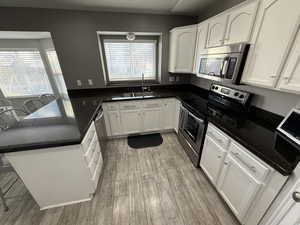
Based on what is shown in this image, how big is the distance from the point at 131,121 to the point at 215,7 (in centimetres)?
255

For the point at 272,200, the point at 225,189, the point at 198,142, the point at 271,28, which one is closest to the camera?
the point at 272,200

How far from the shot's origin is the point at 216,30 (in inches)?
70.4

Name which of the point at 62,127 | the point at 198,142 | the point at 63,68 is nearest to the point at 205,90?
the point at 198,142

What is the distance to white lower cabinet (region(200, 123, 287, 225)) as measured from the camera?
957 mm

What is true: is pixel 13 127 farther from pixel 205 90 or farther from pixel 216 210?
pixel 205 90

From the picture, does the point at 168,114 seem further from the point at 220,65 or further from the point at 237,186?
the point at 237,186

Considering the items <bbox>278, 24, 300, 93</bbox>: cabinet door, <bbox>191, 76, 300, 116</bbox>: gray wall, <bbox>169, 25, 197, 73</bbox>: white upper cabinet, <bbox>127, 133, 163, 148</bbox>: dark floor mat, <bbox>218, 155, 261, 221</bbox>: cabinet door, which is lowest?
<bbox>127, 133, 163, 148</bbox>: dark floor mat

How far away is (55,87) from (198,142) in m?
3.61

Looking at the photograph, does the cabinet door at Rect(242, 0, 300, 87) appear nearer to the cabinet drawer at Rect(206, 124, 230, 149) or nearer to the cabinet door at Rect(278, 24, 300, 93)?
the cabinet door at Rect(278, 24, 300, 93)

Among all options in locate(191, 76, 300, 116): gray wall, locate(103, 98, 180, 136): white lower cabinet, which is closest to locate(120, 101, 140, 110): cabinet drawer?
locate(103, 98, 180, 136): white lower cabinet

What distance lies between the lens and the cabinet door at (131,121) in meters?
2.54

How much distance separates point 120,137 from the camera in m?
2.79

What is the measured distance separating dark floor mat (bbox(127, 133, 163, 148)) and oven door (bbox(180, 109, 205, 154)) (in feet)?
2.09

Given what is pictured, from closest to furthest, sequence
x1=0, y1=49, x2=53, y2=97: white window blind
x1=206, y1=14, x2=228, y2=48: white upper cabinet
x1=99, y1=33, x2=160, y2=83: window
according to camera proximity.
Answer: x1=206, y1=14, x2=228, y2=48: white upper cabinet < x1=99, y1=33, x2=160, y2=83: window < x1=0, y1=49, x2=53, y2=97: white window blind
